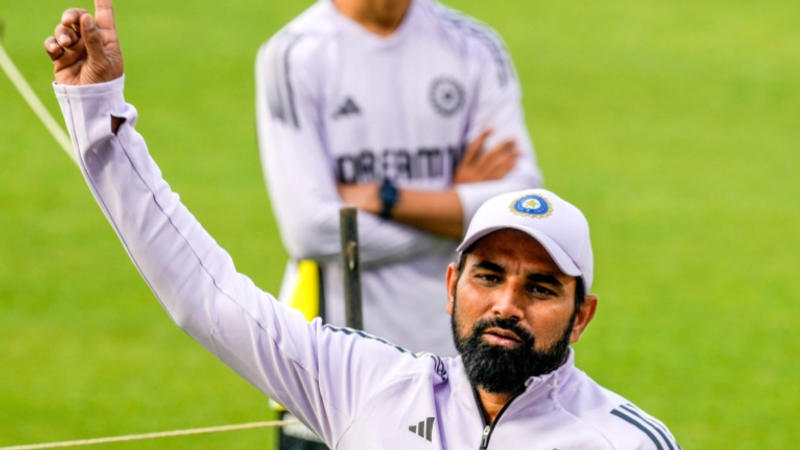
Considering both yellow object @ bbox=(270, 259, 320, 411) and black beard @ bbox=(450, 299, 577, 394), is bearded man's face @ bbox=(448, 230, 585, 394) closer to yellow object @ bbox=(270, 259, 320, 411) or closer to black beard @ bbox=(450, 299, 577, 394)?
black beard @ bbox=(450, 299, 577, 394)

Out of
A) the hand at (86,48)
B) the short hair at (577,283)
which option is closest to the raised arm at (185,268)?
the hand at (86,48)

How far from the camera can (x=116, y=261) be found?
11297 millimetres

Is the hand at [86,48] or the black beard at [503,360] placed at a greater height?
the hand at [86,48]

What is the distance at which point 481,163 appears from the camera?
509 cm

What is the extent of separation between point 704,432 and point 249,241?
14.1 ft

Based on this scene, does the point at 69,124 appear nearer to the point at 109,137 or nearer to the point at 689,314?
the point at 109,137

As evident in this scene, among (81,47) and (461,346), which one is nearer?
(81,47)

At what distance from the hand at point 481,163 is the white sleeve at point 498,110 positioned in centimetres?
2

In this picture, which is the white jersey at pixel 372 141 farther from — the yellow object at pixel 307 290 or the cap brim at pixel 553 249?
the cap brim at pixel 553 249

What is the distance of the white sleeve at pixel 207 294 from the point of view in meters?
3.06

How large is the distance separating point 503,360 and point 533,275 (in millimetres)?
194

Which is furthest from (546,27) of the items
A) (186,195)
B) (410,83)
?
(410,83)

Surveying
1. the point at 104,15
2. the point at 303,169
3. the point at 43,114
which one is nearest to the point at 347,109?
the point at 303,169

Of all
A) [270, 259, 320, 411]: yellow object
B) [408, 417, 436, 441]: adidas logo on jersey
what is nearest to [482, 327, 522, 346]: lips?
[408, 417, 436, 441]: adidas logo on jersey
